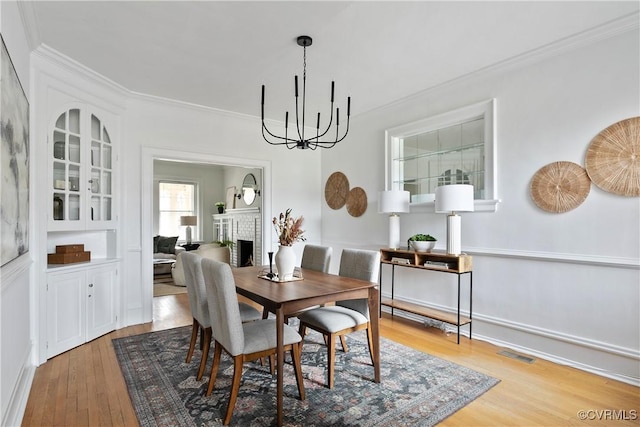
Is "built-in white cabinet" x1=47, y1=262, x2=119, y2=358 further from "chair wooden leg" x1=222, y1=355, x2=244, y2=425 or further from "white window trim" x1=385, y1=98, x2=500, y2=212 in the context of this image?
"white window trim" x1=385, y1=98, x2=500, y2=212

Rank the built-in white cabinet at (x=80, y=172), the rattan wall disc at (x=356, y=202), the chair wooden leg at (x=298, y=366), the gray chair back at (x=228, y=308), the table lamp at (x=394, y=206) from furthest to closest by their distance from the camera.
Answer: the rattan wall disc at (x=356, y=202)
the table lamp at (x=394, y=206)
the built-in white cabinet at (x=80, y=172)
the chair wooden leg at (x=298, y=366)
the gray chair back at (x=228, y=308)

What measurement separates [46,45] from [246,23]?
1766 mm

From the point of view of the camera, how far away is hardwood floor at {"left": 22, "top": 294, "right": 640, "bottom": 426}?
2158 mm

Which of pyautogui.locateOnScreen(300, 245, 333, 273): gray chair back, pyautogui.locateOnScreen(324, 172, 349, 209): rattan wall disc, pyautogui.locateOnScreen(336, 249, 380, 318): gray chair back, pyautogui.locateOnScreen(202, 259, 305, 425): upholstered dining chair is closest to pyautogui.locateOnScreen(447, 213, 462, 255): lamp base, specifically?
pyautogui.locateOnScreen(336, 249, 380, 318): gray chair back

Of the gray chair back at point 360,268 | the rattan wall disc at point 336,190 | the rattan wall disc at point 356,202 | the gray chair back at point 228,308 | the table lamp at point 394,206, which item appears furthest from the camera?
the rattan wall disc at point 336,190

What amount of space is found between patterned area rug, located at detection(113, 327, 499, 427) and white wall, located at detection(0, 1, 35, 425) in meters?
0.63

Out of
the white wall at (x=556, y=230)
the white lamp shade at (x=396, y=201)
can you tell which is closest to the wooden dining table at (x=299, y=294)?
the white lamp shade at (x=396, y=201)

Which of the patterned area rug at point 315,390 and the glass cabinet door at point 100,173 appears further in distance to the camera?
the glass cabinet door at point 100,173

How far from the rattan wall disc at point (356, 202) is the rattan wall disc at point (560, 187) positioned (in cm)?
218

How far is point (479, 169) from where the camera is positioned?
3.64m

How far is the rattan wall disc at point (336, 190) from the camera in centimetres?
526

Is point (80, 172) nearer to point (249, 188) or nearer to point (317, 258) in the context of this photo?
point (317, 258)

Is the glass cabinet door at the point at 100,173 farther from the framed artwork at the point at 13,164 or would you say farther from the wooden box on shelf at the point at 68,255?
the framed artwork at the point at 13,164

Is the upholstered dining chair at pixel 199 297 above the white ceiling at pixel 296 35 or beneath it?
beneath
